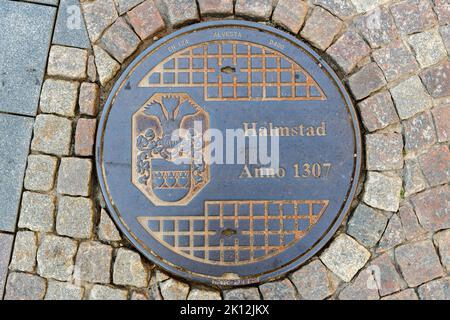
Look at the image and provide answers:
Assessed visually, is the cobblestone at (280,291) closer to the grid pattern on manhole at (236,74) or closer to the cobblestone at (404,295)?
the cobblestone at (404,295)

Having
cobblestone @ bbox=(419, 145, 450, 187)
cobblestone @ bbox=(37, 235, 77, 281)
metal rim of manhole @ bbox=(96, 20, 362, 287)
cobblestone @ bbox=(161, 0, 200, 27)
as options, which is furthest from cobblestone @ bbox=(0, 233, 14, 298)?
cobblestone @ bbox=(419, 145, 450, 187)

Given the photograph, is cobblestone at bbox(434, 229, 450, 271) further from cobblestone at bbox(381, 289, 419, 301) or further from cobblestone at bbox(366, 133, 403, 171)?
cobblestone at bbox(366, 133, 403, 171)

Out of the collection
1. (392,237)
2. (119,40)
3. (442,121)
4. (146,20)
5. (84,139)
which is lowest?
(392,237)

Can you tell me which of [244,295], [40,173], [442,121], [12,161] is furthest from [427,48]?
[12,161]

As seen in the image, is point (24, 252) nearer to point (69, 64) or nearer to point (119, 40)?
point (69, 64)

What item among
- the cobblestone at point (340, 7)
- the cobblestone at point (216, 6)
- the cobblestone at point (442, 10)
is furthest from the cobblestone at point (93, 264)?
the cobblestone at point (442, 10)

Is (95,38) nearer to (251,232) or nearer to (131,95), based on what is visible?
(131,95)

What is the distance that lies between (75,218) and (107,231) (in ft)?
0.65

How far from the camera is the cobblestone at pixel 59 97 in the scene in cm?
272

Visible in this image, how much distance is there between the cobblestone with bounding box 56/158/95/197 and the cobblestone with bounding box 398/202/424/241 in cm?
180

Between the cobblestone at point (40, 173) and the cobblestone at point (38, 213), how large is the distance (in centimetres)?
6

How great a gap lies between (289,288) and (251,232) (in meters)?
0.38

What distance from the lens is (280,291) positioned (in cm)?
265
